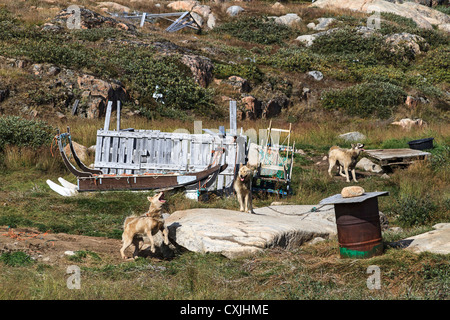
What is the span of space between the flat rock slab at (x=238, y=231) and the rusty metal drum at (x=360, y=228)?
4.40 ft

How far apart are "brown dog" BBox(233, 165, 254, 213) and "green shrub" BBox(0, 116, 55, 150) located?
8455 millimetres

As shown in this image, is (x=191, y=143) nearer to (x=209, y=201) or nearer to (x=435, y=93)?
(x=209, y=201)

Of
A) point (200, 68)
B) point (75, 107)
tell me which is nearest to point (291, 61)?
point (200, 68)

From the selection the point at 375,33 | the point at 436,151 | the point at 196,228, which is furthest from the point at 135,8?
the point at 196,228

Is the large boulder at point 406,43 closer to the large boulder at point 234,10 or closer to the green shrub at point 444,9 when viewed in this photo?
the large boulder at point 234,10

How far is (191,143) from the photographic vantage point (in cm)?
1466

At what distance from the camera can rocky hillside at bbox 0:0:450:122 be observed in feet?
80.5

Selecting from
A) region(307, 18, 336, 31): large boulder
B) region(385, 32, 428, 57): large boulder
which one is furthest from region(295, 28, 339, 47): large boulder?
region(385, 32, 428, 57): large boulder

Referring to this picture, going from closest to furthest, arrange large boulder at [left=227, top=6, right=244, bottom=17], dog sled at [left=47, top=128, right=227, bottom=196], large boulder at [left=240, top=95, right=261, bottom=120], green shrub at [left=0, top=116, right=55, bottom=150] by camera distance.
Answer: dog sled at [left=47, top=128, right=227, bottom=196]
green shrub at [left=0, top=116, right=55, bottom=150]
large boulder at [left=240, top=95, right=261, bottom=120]
large boulder at [left=227, top=6, right=244, bottom=17]

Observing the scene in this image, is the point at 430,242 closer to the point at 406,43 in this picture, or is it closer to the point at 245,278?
the point at 245,278

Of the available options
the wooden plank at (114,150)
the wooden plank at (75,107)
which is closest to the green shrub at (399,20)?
the wooden plank at (75,107)

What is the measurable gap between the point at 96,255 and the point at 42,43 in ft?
76.0

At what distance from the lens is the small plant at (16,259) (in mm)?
8080

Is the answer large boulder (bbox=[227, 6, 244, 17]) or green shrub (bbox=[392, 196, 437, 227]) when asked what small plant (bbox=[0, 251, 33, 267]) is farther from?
large boulder (bbox=[227, 6, 244, 17])
